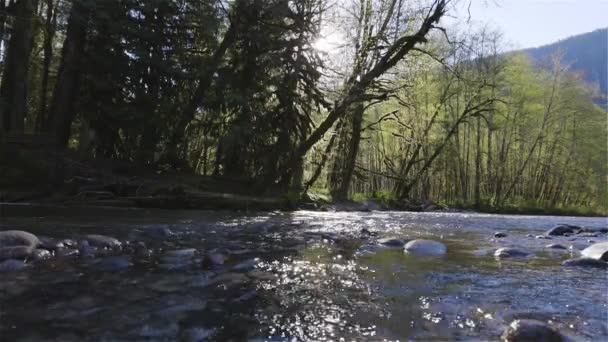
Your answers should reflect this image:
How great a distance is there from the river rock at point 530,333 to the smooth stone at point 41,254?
3.41 metres

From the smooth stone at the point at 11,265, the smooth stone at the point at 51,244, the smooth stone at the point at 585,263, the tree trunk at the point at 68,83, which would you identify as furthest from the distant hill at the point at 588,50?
the smooth stone at the point at 11,265

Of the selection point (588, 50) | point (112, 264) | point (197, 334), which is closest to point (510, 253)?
point (197, 334)

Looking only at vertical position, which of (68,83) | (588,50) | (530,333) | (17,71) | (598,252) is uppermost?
(588,50)

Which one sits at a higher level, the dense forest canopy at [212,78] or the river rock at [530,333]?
the dense forest canopy at [212,78]

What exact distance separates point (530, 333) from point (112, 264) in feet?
9.48

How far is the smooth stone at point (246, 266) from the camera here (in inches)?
127

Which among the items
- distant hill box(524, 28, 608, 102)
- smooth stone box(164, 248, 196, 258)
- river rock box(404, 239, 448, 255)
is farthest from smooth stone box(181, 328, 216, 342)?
distant hill box(524, 28, 608, 102)

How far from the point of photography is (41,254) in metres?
3.37

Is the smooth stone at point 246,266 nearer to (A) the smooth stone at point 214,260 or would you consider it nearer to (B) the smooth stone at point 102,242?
(A) the smooth stone at point 214,260

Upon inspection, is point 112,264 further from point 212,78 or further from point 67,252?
point 212,78

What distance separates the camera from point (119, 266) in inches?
124

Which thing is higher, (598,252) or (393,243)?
(598,252)

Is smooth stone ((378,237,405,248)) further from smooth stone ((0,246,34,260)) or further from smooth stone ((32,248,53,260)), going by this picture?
smooth stone ((0,246,34,260))

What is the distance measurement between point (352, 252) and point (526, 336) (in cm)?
243
